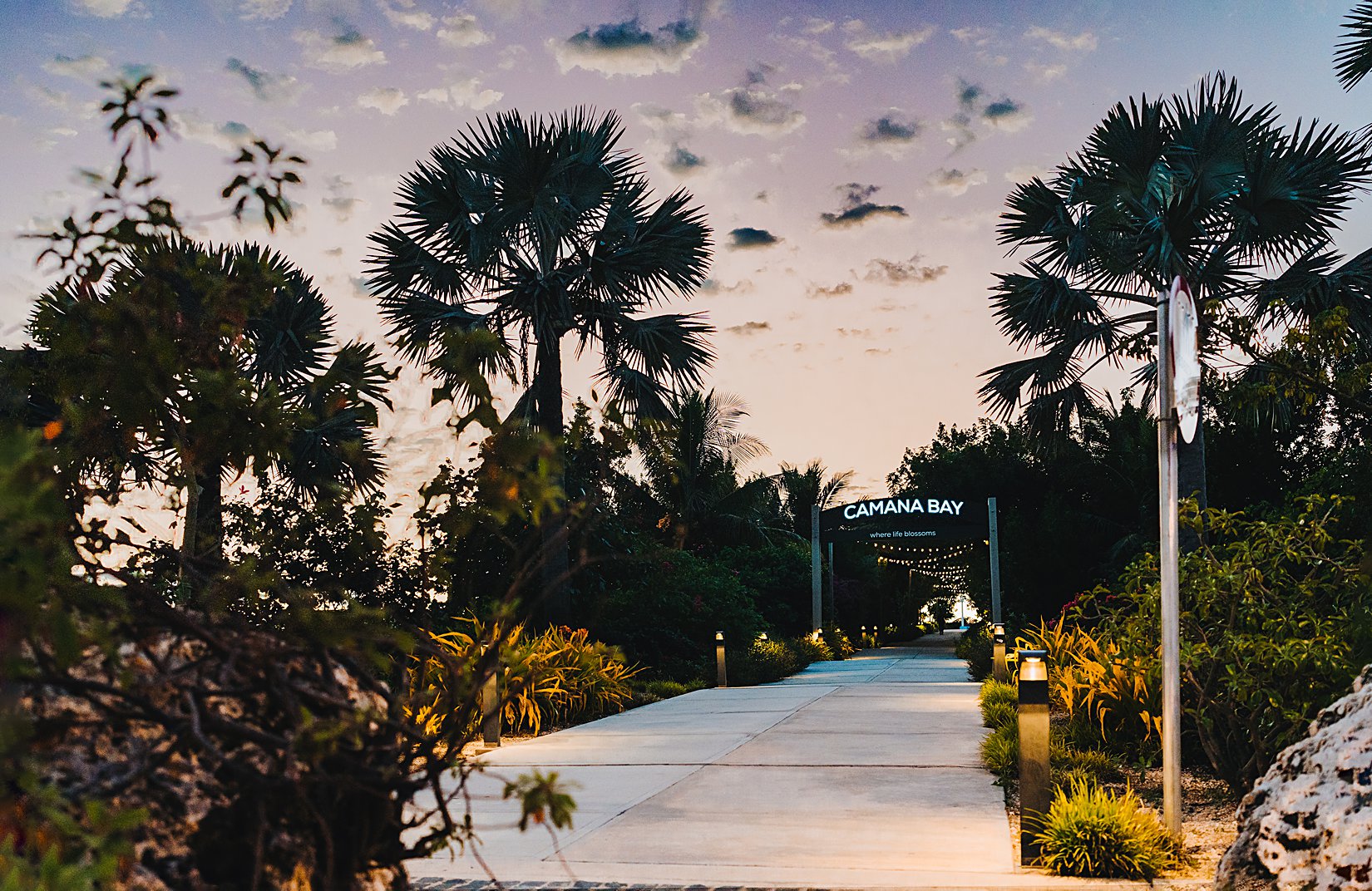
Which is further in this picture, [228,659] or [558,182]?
[558,182]

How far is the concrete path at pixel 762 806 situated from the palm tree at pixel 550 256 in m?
6.00

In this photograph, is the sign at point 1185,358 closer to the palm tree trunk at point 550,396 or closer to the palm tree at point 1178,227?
the palm tree at point 1178,227

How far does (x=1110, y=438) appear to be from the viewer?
2577 cm

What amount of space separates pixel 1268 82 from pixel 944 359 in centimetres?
683

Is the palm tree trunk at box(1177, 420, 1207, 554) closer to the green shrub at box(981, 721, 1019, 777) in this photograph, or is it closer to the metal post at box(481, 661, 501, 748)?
the green shrub at box(981, 721, 1019, 777)

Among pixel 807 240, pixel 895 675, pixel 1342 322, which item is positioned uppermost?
pixel 807 240

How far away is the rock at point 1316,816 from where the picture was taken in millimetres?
3771

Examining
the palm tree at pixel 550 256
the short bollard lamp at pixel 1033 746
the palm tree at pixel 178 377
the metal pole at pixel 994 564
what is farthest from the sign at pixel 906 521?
the palm tree at pixel 178 377

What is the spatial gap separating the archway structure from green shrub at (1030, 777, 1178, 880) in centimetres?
2177

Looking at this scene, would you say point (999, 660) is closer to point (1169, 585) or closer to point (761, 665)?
point (761, 665)

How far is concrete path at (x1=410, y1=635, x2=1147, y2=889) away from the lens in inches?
203

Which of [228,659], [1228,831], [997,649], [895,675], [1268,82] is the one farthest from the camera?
[895,675]

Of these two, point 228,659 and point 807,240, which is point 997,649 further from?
point 228,659

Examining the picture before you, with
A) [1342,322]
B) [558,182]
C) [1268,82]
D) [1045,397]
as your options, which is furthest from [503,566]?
[1268,82]
